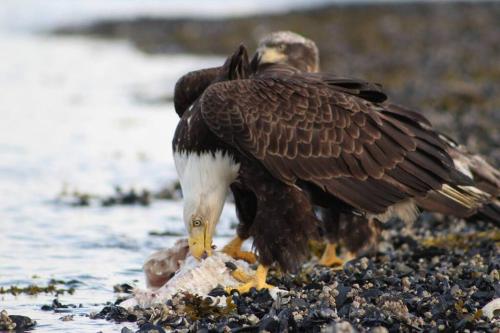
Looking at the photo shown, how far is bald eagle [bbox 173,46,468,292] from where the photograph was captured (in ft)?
24.0

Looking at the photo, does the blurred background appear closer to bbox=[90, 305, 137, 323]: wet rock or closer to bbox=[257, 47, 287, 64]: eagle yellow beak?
bbox=[90, 305, 137, 323]: wet rock

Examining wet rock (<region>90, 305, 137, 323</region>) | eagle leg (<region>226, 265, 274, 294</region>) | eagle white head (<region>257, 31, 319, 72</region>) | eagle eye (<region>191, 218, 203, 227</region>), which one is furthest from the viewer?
eagle white head (<region>257, 31, 319, 72</region>)

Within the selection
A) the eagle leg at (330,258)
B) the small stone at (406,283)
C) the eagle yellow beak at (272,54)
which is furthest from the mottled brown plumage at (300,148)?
the eagle yellow beak at (272,54)

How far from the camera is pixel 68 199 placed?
445 inches

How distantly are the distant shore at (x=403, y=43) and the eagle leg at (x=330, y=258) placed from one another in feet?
13.7

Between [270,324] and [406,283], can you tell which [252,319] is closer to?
[270,324]

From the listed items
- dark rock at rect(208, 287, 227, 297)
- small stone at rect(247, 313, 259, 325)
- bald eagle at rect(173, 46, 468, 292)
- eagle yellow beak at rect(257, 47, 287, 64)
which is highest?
eagle yellow beak at rect(257, 47, 287, 64)

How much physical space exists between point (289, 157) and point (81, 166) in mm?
6172

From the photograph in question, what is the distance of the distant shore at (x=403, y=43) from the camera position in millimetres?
16297

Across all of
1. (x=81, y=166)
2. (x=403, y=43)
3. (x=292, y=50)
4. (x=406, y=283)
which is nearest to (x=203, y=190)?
(x=406, y=283)

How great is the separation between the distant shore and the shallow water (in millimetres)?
2866

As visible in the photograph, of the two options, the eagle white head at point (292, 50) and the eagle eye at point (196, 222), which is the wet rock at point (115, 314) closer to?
the eagle eye at point (196, 222)

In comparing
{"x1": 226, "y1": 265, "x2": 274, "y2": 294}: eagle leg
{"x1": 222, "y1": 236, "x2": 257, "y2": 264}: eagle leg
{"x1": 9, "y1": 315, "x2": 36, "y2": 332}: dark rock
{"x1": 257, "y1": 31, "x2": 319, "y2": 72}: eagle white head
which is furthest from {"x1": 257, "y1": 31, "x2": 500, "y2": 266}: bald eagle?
{"x1": 9, "y1": 315, "x2": 36, "y2": 332}: dark rock

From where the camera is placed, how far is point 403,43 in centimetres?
2433
